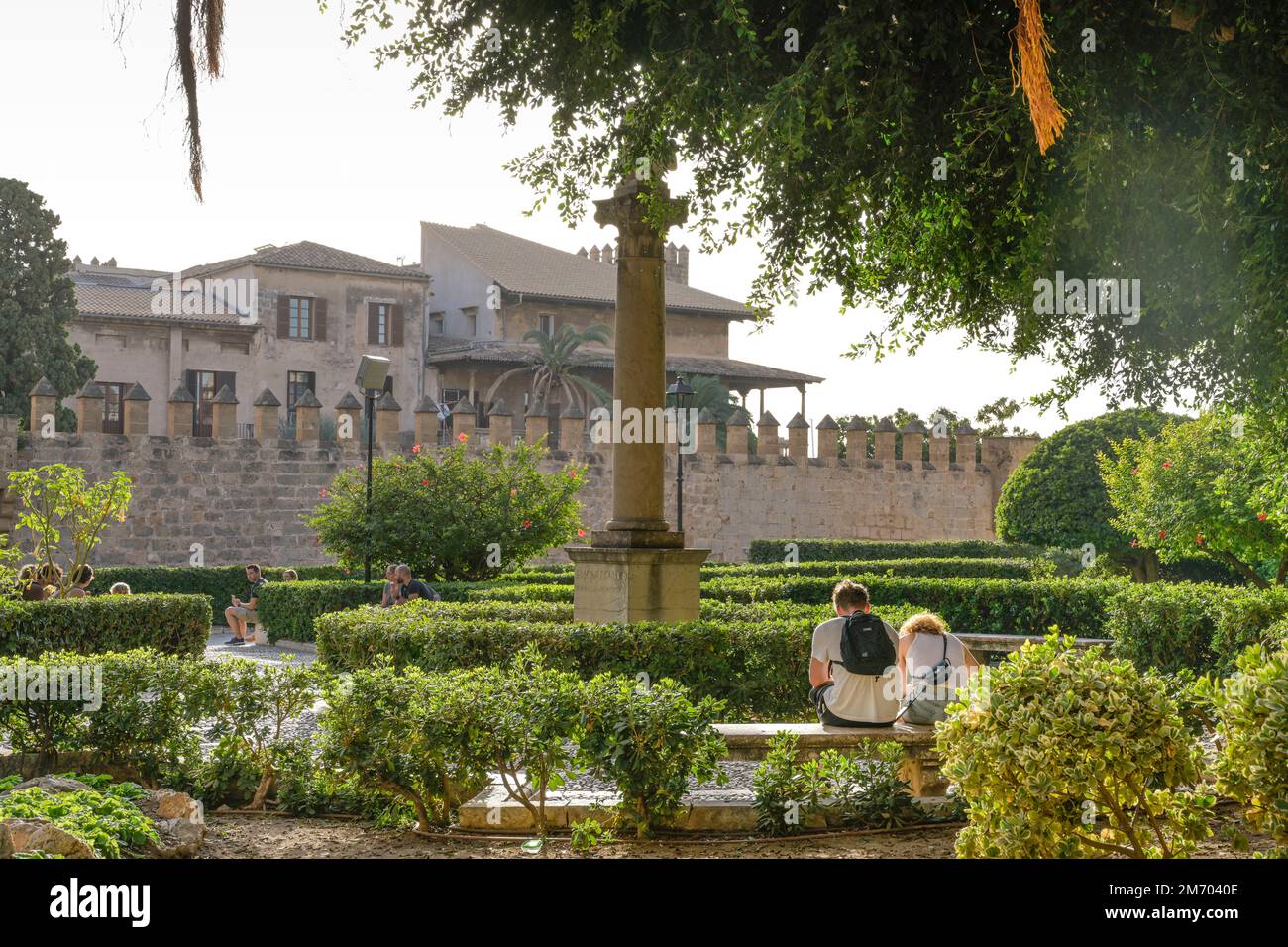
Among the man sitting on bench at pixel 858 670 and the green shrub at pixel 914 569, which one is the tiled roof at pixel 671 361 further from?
the man sitting on bench at pixel 858 670

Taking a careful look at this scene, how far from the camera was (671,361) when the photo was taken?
4112 centimetres

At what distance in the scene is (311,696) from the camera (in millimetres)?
7012

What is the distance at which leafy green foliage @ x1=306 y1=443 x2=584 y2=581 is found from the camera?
59.1 ft

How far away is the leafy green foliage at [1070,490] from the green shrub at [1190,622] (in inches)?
489

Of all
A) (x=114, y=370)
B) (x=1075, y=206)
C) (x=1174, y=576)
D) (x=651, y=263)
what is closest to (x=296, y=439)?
(x=114, y=370)

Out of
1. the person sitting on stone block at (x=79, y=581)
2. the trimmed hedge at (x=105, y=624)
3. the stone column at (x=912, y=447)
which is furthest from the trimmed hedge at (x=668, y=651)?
the stone column at (x=912, y=447)

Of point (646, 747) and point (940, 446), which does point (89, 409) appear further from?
point (646, 747)

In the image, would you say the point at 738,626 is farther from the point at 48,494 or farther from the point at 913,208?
the point at 48,494

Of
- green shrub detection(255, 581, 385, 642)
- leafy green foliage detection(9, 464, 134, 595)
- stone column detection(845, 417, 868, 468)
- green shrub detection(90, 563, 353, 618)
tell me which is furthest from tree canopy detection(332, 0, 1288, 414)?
stone column detection(845, 417, 868, 468)

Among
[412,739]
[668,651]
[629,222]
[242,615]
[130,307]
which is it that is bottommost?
[242,615]

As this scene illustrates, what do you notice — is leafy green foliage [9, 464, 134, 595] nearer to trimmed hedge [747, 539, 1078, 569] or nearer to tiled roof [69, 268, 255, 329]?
trimmed hedge [747, 539, 1078, 569]

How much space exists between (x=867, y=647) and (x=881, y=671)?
0.15 m

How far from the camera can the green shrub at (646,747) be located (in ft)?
18.7

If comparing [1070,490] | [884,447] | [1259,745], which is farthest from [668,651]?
[884,447]
